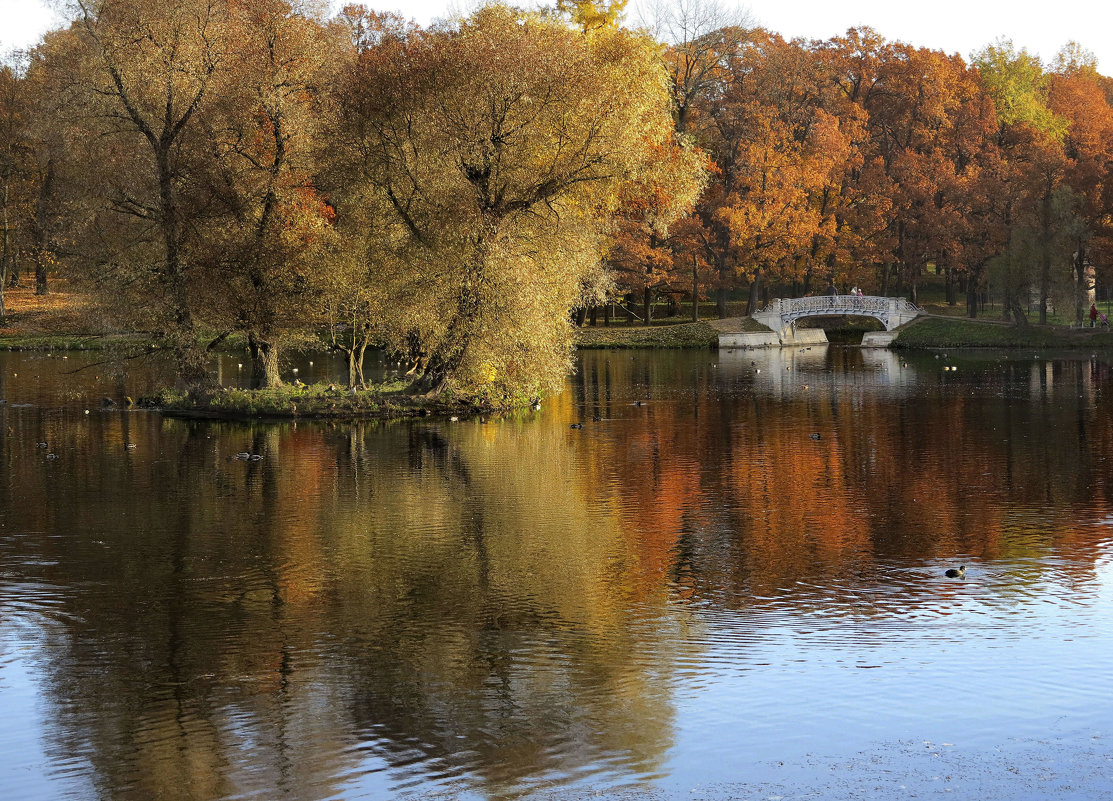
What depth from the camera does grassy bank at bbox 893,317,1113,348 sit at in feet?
214

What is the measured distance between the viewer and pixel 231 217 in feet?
116

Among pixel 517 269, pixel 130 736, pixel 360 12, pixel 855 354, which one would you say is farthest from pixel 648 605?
pixel 360 12

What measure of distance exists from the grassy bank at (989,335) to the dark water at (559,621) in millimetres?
39563

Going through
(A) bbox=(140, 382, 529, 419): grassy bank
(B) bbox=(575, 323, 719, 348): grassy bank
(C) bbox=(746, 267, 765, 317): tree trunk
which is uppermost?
(C) bbox=(746, 267, 765, 317): tree trunk

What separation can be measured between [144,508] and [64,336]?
184ft

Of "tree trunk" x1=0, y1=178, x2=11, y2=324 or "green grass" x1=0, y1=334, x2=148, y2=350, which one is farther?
"tree trunk" x1=0, y1=178, x2=11, y2=324

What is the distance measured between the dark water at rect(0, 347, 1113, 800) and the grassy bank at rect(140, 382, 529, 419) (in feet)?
23.0

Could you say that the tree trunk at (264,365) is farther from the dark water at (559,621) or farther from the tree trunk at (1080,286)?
the tree trunk at (1080,286)

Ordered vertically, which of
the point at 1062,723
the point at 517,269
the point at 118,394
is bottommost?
the point at 1062,723

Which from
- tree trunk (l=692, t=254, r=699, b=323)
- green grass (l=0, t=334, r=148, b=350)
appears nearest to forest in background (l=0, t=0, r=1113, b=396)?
green grass (l=0, t=334, r=148, b=350)

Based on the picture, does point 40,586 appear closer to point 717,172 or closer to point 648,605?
point 648,605

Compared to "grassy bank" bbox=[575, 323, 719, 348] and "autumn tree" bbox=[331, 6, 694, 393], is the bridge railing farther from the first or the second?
"autumn tree" bbox=[331, 6, 694, 393]

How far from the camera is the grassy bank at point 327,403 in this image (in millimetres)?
35562

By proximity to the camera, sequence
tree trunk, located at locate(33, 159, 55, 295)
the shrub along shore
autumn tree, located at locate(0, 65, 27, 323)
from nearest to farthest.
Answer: the shrub along shore
tree trunk, located at locate(33, 159, 55, 295)
autumn tree, located at locate(0, 65, 27, 323)
